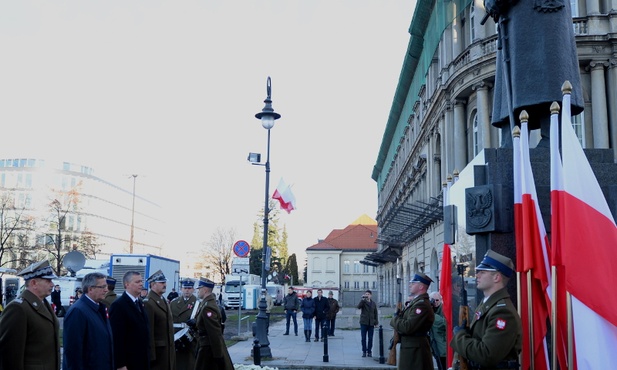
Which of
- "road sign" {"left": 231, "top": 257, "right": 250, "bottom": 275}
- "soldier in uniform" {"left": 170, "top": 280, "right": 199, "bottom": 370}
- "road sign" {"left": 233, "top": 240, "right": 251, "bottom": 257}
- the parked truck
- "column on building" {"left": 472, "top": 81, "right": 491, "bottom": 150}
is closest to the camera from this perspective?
"soldier in uniform" {"left": 170, "top": 280, "right": 199, "bottom": 370}

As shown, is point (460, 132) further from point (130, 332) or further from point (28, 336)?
point (28, 336)

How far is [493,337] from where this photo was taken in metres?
4.70

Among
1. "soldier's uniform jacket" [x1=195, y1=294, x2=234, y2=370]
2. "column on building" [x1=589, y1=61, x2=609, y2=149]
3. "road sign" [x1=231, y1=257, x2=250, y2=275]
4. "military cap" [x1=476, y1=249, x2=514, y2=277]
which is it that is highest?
"column on building" [x1=589, y1=61, x2=609, y2=149]

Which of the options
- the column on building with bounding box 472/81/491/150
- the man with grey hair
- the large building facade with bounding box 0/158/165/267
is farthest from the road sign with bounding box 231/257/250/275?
the large building facade with bounding box 0/158/165/267

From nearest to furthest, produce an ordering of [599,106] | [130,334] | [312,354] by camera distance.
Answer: [130,334]
[312,354]
[599,106]

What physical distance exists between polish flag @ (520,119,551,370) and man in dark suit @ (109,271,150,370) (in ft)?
14.9

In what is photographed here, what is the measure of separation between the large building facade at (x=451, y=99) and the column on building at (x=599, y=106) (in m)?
0.04

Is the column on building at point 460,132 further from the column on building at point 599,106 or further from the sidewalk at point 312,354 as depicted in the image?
the sidewalk at point 312,354

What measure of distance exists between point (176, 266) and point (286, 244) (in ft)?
290

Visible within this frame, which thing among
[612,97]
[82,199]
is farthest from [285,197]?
[82,199]

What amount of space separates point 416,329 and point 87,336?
143 inches

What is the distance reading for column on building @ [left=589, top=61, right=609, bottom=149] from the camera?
24.9 m

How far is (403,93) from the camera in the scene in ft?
166

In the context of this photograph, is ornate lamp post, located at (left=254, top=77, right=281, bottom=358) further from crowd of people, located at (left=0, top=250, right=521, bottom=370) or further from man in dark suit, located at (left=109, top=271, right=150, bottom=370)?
man in dark suit, located at (left=109, top=271, right=150, bottom=370)
